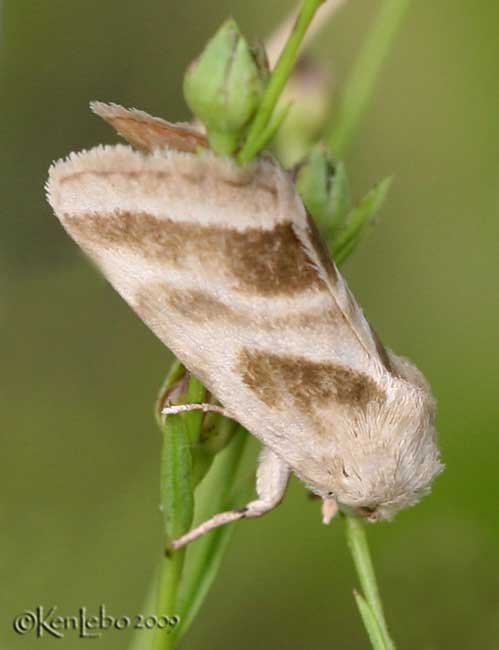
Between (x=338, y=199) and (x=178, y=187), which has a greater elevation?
(x=178, y=187)

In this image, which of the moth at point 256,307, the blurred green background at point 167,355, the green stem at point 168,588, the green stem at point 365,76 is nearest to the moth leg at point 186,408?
the moth at point 256,307

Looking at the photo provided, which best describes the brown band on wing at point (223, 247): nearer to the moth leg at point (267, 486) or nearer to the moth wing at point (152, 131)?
the moth wing at point (152, 131)

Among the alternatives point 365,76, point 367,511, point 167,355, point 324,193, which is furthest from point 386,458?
point 167,355

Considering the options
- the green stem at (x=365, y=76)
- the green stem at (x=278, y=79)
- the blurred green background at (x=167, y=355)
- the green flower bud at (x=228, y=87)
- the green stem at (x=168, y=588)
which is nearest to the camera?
the green stem at (x=278, y=79)

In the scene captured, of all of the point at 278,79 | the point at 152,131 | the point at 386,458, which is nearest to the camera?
the point at 278,79

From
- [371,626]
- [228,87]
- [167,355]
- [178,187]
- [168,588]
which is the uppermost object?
[228,87]

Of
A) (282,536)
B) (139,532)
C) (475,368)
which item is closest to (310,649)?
(282,536)

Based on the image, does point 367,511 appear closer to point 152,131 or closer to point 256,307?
point 256,307
